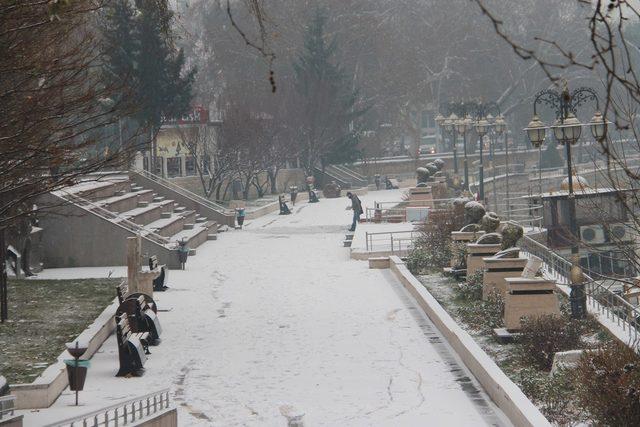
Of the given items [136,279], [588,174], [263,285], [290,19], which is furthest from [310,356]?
[290,19]

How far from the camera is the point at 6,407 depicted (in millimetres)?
12992

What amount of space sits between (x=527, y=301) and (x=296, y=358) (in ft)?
14.0

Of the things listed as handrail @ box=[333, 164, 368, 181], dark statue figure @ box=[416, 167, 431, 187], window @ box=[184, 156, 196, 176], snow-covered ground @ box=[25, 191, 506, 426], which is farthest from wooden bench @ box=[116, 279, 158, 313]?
handrail @ box=[333, 164, 368, 181]

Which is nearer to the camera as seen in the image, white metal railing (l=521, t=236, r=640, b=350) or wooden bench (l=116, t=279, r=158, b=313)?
white metal railing (l=521, t=236, r=640, b=350)

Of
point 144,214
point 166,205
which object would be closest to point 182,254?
point 144,214

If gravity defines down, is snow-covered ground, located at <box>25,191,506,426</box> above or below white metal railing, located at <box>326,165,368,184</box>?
below

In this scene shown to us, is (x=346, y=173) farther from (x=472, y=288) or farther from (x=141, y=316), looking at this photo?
(x=141, y=316)

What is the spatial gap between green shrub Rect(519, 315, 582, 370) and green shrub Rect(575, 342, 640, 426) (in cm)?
372

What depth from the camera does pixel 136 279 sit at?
26.6 m

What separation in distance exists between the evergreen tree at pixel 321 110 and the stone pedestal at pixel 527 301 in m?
60.4

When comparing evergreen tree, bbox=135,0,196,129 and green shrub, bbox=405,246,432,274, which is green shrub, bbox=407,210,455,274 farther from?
evergreen tree, bbox=135,0,196,129

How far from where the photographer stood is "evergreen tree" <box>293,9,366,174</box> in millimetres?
82500

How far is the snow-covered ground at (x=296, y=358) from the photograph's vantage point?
55.2ft

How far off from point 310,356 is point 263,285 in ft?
35.1
